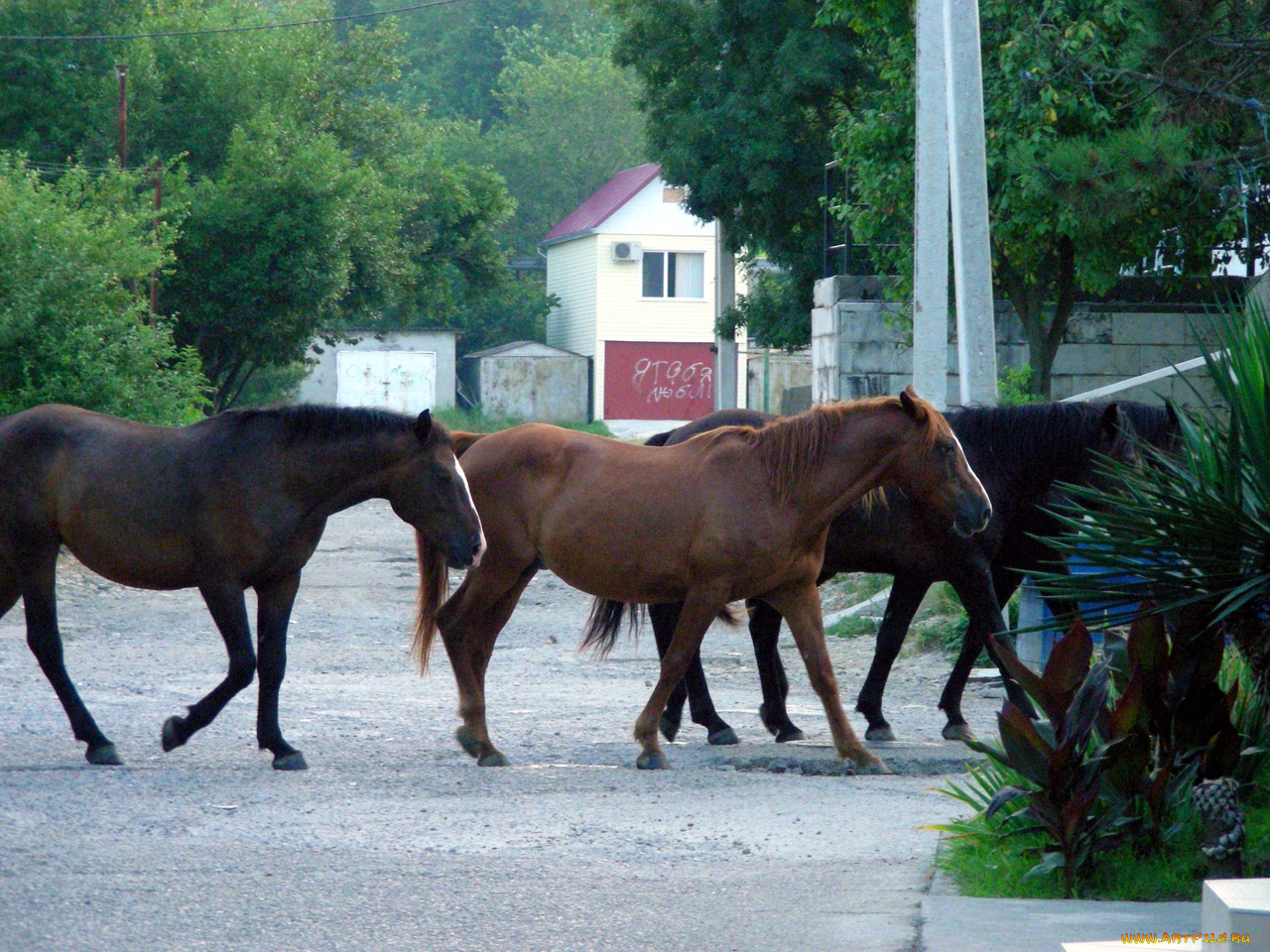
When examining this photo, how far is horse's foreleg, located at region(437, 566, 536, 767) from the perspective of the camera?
7410mm

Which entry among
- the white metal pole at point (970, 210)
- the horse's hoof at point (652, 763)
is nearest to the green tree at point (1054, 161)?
the white metal pole at point (970, 210)

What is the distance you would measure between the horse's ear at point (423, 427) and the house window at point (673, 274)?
44848mm

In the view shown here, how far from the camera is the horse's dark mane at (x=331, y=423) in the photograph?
24.1 feet

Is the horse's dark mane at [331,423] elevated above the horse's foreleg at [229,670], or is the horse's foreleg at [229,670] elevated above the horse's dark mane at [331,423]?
the horse's dark mane at [331,423]

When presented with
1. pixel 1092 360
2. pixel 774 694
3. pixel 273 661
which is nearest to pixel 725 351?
pixel 1092 360

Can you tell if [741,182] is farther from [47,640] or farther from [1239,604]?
[1239,604]

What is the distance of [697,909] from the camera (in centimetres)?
471

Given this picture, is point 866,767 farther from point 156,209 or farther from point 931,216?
point 156,209

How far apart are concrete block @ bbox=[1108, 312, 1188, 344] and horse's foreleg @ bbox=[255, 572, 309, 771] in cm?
1084

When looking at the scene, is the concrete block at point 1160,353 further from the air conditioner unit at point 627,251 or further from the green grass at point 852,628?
the air conditioner unit at point 627,251

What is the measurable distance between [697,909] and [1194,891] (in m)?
1.60

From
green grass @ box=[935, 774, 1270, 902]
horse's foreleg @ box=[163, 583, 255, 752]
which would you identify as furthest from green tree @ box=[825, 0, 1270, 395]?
horse's foreleg @ box=[163, 583, 255, 752]

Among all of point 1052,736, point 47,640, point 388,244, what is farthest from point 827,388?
point 388,244

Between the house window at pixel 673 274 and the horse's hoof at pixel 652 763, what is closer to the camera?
the horse's hoof at pixel 652 763
